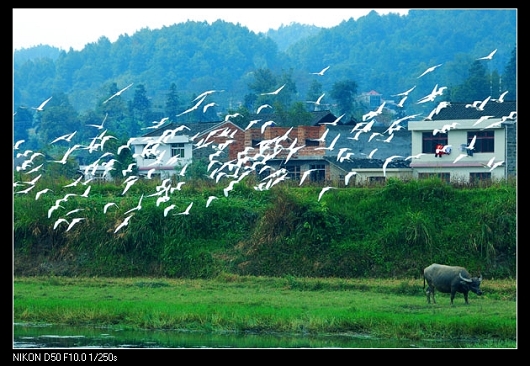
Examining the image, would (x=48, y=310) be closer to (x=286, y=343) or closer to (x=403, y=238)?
(x=286, y=343)

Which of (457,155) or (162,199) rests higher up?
(457,155)

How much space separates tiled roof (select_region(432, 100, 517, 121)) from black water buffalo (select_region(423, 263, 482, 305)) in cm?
1741

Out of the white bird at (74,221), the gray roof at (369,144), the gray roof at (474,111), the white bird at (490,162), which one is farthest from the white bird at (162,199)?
the gray roof at (369,144)

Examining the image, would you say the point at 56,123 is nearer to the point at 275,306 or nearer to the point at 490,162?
the point at 490,162

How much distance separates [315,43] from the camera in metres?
113

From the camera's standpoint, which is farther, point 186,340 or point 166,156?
point 166,156

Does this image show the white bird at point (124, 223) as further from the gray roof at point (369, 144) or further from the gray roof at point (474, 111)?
the gray roof at point (369, 144)

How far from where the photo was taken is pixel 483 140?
3812cm

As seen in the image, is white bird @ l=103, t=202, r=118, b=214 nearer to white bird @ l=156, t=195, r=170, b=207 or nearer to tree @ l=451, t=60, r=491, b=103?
white bird @ l=156, t=195, r=170, b=207

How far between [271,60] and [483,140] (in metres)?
74.7

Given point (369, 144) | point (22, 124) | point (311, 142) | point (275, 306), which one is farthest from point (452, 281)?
point (22, 124)

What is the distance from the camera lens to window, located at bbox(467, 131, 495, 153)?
37.9 meters
